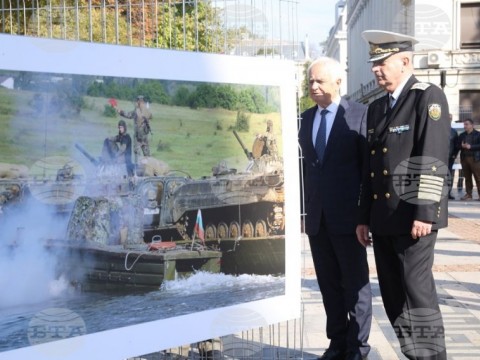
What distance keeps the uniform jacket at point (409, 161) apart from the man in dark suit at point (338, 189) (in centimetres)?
20

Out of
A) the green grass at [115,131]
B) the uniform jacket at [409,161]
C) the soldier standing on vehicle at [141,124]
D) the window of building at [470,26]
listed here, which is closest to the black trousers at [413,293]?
the uniform jacket at [409,161]

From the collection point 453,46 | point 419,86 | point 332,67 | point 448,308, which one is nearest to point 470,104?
point 453,46

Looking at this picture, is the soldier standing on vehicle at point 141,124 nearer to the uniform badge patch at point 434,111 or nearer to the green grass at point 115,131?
the green grass at point 115,131

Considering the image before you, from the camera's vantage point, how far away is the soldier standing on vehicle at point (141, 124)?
12.6 feet

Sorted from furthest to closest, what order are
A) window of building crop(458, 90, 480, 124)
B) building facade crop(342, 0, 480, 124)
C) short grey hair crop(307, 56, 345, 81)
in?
1. window of building crop(458, 90, 480, 124)
2. building facade crop(342, 0, 480, 124)
3. short grey hair crop(307, 56, 345, 81)

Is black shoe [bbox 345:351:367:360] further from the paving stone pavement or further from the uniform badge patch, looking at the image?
the uniform badge patch

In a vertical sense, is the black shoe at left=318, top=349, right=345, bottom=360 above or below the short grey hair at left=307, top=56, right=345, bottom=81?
below

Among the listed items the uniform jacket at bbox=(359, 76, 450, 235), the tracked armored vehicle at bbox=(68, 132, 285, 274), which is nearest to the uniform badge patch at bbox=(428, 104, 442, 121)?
the uniform jacket at bbox=(359, 76, 450, 235)

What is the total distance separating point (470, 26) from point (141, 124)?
41739mm

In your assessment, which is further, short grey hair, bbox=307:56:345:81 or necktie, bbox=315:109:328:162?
necktie, bbox=315:109:328:162

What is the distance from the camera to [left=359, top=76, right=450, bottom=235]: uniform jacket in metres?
4.48

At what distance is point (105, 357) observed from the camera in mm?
3770

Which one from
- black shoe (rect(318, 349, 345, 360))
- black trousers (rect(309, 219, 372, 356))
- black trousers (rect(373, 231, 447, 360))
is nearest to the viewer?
black trousers (rect(373, 231, 447, 360))

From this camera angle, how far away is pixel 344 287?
16.9ft
